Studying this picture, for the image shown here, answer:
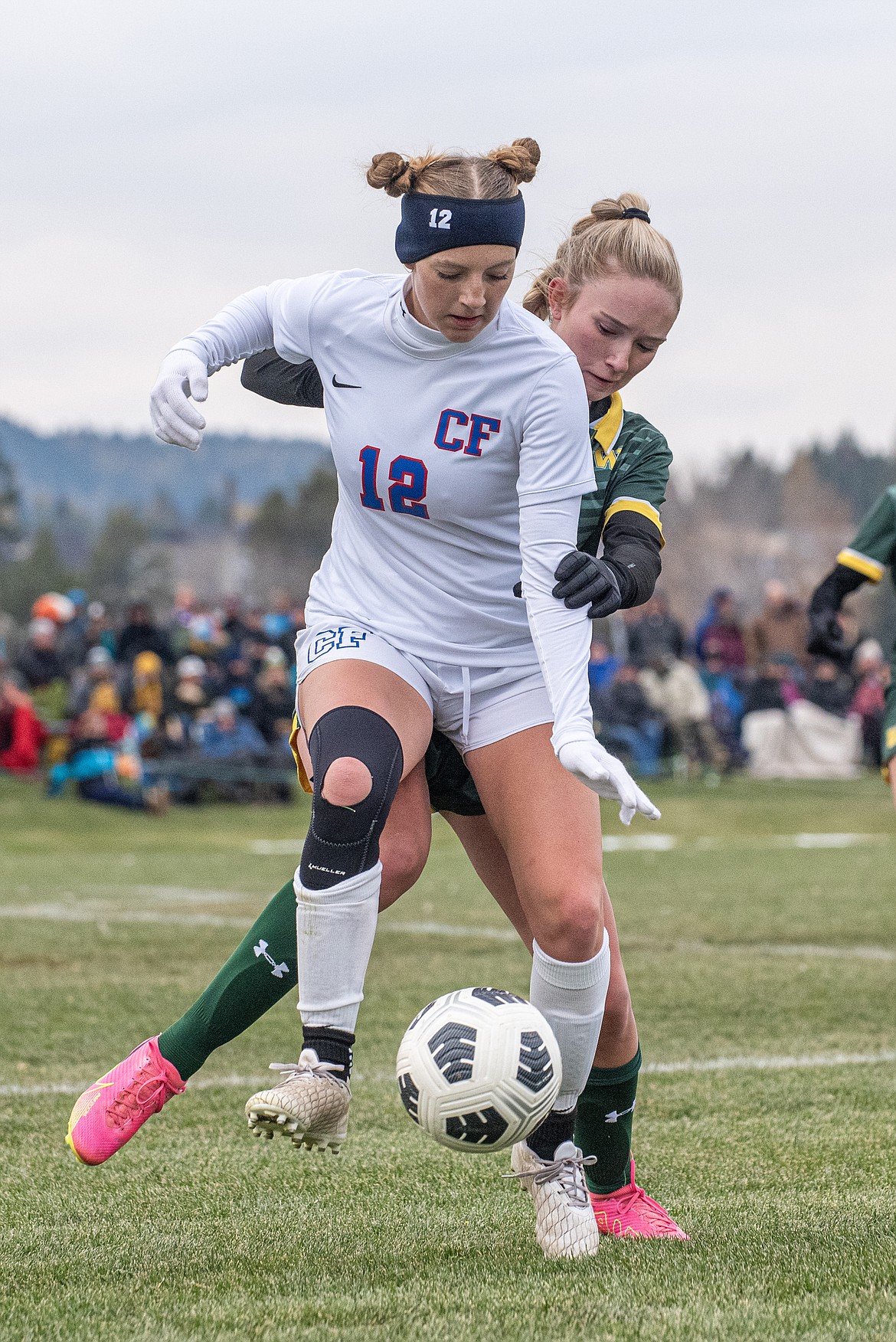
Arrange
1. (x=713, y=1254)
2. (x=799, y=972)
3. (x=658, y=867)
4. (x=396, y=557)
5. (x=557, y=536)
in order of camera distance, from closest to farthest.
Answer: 1. (x=713, y=1254)
2. (x=557, y=536)
3. (x=396, y=557)
4. (x=799, y=972)
5. (x=658, y=867)

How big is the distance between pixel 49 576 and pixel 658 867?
3998 cm

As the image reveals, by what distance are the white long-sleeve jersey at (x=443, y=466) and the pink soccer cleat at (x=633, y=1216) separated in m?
1.08

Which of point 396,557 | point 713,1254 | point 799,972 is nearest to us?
point 713,1254

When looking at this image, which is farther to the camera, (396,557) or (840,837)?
(840,837)

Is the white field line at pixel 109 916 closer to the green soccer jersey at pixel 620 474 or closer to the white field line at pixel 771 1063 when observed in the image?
the white field line at pixel 771 1063

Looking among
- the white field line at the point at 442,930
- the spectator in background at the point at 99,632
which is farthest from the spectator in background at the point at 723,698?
the white field line at the point at 442,930

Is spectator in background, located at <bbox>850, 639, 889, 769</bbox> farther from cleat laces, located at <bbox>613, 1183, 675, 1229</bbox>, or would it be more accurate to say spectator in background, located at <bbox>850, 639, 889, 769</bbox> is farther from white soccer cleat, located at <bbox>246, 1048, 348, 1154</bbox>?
white soccer cleat, located at <bbox>246, 1048, 348, 1154</bbox>

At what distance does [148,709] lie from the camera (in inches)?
696

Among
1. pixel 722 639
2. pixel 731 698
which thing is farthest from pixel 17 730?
pixel 722 639

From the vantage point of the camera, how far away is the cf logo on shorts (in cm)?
355

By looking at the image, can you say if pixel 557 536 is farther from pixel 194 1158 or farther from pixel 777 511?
pixel 777 511

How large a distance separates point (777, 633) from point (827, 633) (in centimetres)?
1542

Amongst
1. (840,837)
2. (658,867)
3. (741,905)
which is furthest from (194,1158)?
(840,837)

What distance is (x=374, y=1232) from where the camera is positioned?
345cm
